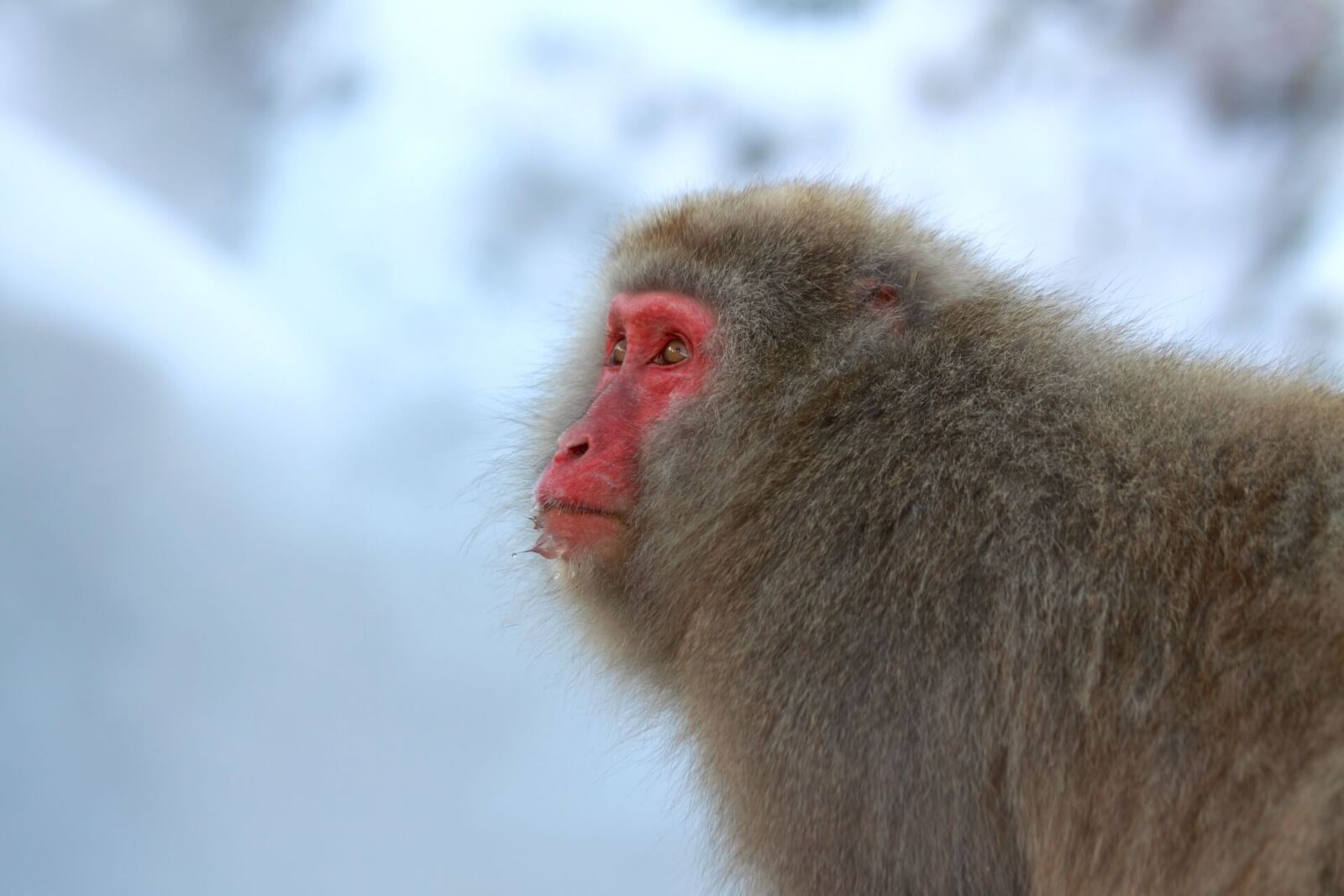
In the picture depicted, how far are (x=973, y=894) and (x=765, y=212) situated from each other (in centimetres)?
147

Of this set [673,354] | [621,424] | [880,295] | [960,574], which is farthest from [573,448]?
[960,574]

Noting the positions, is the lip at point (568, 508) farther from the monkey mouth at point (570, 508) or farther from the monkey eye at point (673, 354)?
the monkey eye at point (673, 354)

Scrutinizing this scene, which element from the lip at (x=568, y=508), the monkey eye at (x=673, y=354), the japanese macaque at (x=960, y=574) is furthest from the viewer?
the monkey eye at (x=673, y=354)

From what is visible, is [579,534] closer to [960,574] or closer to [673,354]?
[673,354]

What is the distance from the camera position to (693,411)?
2.56 m

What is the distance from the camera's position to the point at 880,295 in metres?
2.64

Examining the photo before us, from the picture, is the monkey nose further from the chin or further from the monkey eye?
the monkey eye

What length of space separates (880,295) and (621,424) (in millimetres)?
602

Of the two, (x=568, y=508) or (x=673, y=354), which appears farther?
(x=673, y=354)

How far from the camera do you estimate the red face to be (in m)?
2.52

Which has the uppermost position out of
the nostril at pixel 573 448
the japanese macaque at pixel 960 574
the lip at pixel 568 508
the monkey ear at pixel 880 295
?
the monkey ear at pixel 880 295

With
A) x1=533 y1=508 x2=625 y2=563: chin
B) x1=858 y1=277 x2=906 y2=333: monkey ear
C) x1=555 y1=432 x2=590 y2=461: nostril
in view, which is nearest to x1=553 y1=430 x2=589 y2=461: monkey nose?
x1=555 y1=432 x2=590 y2=461: nostril

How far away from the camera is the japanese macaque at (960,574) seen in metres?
1.85

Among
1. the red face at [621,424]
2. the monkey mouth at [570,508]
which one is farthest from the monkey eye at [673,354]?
the monkey mouth at [570,508]
